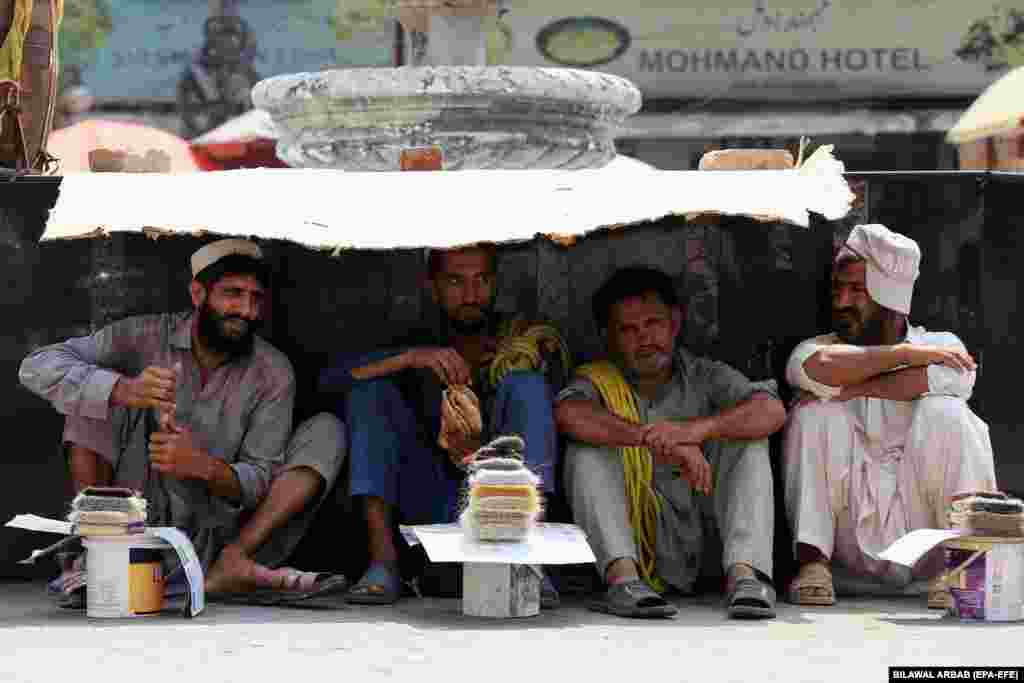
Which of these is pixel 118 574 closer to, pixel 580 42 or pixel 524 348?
pixel 524 348

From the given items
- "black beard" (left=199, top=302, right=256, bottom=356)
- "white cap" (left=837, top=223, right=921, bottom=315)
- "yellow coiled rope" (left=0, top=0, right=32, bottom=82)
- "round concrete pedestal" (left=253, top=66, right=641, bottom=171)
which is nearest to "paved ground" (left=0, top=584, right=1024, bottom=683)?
"black beard" (left=199, top=302, right=256, bottom=356)

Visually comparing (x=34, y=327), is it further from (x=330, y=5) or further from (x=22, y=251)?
(x=330, y=5)

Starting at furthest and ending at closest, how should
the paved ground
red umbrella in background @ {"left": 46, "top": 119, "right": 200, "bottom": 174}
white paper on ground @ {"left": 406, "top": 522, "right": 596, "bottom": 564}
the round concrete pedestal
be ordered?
red umbrella in background @ {"left": 46, "top": 119, "right": 200, "bottom": 174}
the round concrete pedestal
white paper on ground @ {"left": 406, "top": 522, "right": 596, "bottom": 564}
the paved ground

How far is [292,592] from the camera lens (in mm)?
6844

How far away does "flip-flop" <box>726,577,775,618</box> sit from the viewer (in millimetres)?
6547

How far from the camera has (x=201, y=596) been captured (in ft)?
21.5

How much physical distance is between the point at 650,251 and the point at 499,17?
45.0 feet

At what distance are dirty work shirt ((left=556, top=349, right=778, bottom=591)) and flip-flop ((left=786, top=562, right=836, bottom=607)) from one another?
0.15 m

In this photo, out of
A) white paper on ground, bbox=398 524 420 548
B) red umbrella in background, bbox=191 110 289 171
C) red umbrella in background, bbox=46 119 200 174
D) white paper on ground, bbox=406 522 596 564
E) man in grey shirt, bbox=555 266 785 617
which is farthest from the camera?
red umbrella in background, bbox=191 110 289 171

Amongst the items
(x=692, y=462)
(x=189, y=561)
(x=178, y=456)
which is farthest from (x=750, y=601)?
(x=178, y=456)

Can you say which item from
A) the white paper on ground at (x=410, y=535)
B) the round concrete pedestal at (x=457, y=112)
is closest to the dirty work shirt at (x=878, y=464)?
the white paper on ground at (x=410, y=535)

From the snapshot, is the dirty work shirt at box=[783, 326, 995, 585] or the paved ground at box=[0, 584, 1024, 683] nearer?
the paved ground at box=[0, 584, 1024, 683]

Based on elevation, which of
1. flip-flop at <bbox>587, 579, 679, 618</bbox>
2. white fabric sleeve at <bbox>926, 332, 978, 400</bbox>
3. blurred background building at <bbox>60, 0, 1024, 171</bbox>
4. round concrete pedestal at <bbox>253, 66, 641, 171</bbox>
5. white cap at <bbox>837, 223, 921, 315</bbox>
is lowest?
flip-flop at <bbox>587, 579, 679, 618</bbox>

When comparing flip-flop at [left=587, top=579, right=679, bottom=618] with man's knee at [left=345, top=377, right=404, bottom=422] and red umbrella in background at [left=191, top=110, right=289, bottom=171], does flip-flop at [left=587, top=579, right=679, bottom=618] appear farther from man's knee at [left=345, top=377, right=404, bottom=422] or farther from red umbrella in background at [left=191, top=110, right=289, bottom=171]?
red umbrella in background at [left=191, top=110, right=289, bottom=171]
